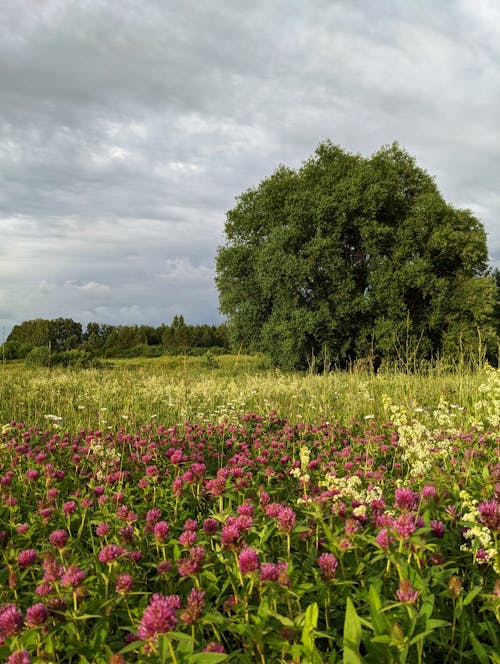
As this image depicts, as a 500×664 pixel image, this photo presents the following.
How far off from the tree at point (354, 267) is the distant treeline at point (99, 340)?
6530 mm

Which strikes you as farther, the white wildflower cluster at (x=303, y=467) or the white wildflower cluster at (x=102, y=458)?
the white wildflower cluster at (x=102, y=458)

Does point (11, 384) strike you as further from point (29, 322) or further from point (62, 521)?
point (29, 322)

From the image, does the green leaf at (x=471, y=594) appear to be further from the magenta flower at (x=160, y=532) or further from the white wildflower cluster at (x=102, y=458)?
the white wildflower cluster at (x=102, y=458)

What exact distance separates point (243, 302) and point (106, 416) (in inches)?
735

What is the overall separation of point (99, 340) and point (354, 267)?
35.5 m

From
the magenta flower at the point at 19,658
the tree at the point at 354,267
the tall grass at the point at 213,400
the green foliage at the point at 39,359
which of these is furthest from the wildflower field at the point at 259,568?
the green foliage at the point at 39,359

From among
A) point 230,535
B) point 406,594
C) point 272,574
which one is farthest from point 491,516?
point 230,535

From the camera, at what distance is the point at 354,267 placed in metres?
26.2

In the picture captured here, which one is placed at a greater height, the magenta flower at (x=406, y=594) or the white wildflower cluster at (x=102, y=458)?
the magenta flower at (x=406, y=594)

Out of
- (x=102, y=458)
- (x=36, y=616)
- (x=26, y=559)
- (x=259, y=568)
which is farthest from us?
(x=102, y=458)

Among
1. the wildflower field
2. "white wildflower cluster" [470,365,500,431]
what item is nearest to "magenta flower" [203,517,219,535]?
the wildflower field

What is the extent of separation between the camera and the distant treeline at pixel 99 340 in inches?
1155

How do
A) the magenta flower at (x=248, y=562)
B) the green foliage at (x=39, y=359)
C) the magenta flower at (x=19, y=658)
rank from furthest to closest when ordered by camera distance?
the green foliage at (x=39, y=359) → the magenta flower at (x=248, y=562) → the magenta flower at (x=19, y=658)

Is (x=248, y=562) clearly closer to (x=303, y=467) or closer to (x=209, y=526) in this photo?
(x=209, y=526)
